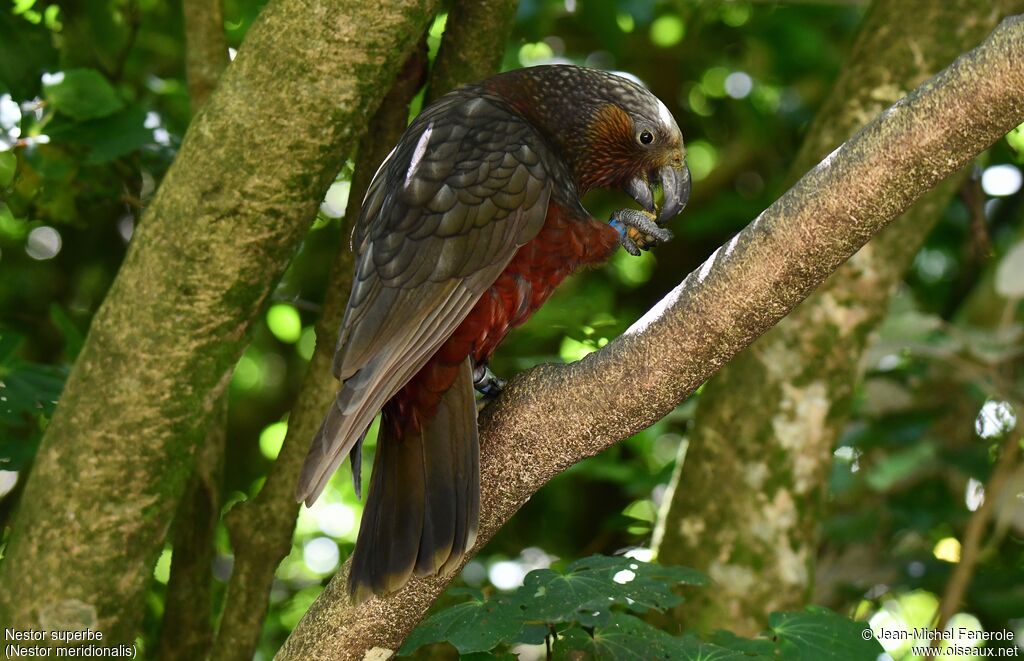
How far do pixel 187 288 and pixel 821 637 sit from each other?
1329mm

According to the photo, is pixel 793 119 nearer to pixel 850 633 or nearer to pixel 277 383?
pixel 277 383

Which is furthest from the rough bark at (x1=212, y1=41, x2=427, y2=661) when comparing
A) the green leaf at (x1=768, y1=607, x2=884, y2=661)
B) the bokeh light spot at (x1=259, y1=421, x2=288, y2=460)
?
the bokeh light spot at (x1=259, y1=421, x2=288, y2=460)

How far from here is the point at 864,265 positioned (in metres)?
2.90

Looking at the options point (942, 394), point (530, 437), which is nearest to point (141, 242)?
point (530, 437)

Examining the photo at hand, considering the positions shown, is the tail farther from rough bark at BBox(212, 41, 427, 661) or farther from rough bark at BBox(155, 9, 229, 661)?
rough bark at BBox(155, 9, 229, 661)

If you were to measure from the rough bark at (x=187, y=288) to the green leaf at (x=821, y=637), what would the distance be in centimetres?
119

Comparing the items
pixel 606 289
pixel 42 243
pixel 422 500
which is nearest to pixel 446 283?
pixel 422 500

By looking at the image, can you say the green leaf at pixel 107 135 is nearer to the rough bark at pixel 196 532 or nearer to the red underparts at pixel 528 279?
the rough bark at pixel 196 532

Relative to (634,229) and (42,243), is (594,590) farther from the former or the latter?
(42,243)

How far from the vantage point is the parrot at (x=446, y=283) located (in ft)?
6.07

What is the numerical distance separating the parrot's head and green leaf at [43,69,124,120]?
3.14 ft

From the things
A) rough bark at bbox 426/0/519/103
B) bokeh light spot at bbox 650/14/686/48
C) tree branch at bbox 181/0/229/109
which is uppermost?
bokeh light spot at bbox 650/14/686/48

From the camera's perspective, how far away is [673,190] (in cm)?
249

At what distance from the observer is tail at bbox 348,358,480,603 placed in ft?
5.88
